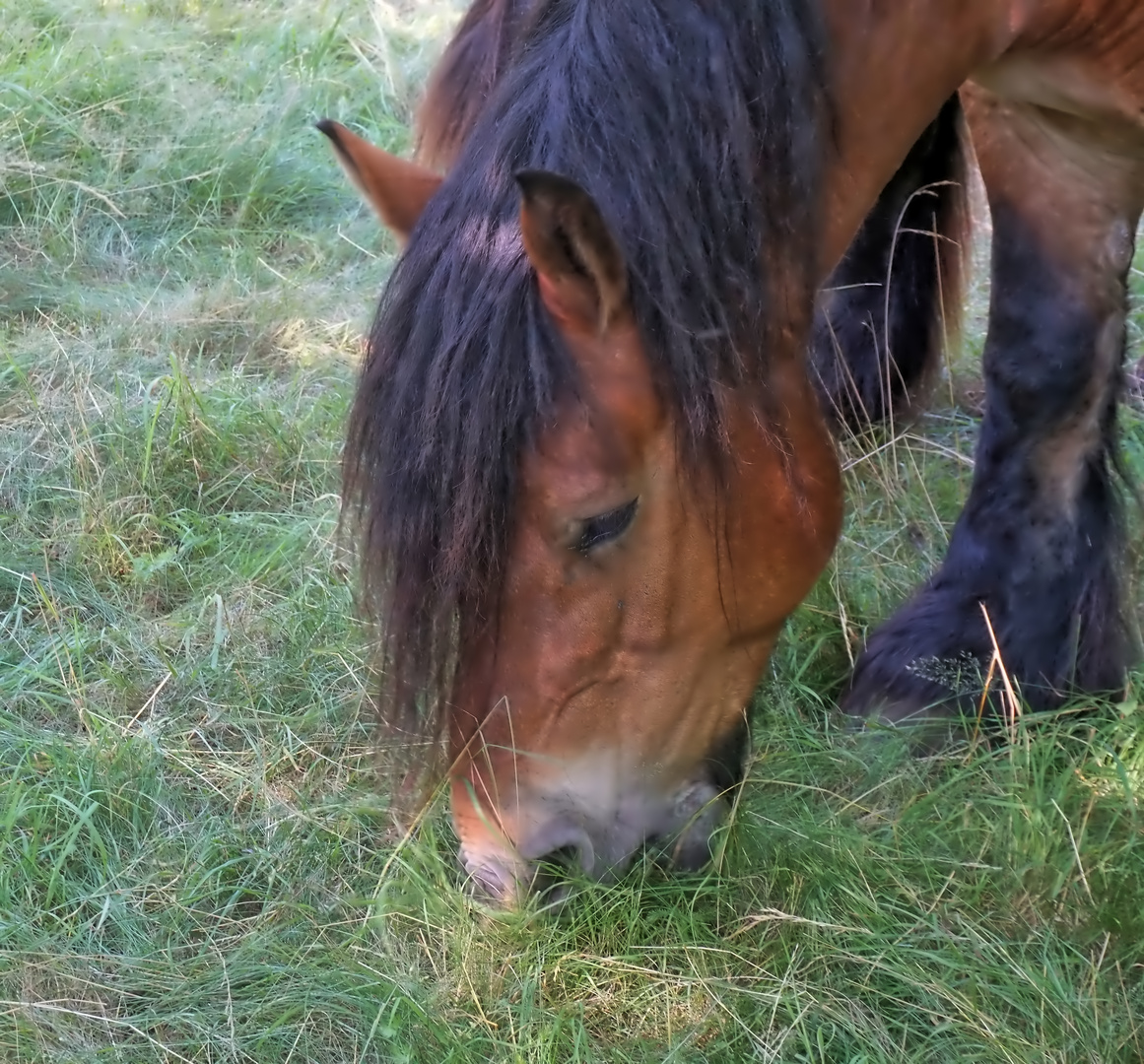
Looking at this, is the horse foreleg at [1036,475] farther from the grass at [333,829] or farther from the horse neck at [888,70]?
the horse neck at [888,70]

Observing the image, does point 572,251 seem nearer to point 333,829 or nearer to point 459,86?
point 333,829

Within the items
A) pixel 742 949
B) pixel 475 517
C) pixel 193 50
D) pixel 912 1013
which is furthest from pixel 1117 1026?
pixel 193 50

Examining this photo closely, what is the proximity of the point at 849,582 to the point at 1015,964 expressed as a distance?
1.00 m

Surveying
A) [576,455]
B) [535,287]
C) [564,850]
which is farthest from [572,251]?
[564,850]

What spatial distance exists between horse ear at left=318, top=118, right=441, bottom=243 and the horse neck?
543mm

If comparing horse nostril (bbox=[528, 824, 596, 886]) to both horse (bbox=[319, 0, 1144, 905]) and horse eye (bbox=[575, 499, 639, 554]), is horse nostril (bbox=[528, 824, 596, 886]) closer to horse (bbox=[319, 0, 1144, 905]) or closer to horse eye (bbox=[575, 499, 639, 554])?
horse (bbox=[319, 0, 1144, 905])

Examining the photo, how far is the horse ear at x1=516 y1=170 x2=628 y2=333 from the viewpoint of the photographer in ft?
3.66

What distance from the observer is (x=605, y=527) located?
131 centimetres

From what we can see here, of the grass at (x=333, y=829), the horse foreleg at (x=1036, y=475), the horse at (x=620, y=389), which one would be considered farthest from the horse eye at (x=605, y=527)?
the horse foreleg at (x=1036, y=475)

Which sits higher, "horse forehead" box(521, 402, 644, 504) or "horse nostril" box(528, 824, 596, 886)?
"horse forehead" box(521, 402, 644, 504)

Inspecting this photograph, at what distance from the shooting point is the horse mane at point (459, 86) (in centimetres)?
210

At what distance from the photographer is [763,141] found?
1368 mm

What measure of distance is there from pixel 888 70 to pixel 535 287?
0.62 meters

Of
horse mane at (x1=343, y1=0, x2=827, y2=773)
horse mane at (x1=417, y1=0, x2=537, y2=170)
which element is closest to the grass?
horse mane at (x1=343, y1=0, x2=827, y2=773)
